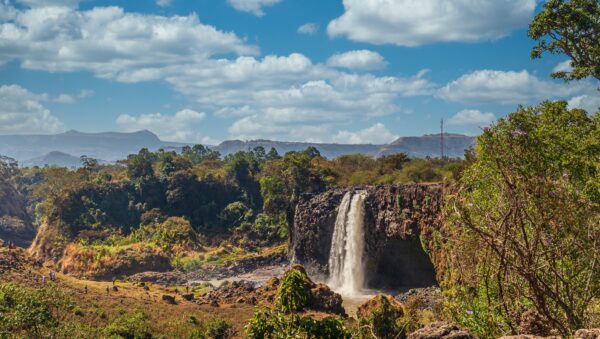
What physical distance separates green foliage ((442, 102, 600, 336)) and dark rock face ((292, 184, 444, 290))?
69.8ft

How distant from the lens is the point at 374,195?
150 ft

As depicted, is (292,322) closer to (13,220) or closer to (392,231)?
(392,231)

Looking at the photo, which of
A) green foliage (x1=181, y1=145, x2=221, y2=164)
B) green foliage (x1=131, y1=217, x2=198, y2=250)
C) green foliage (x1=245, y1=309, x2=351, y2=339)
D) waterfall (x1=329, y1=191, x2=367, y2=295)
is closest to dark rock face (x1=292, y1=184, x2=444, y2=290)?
waterfall (x1=329, y1=191, x2=367, y2=295)

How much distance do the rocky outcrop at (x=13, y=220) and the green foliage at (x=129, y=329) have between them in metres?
61.1

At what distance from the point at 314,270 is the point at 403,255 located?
419 inches

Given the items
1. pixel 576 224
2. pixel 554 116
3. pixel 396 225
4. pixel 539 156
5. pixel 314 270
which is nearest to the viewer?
pixel 576 224

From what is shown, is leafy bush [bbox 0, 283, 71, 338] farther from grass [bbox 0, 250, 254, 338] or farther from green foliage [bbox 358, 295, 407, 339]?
green foliage [bbox 358, 295, 407, 339]

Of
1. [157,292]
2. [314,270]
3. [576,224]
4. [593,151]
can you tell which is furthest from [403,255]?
[576,224]

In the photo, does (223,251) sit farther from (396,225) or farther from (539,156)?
(539,156)

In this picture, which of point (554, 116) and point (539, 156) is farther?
point (554, 116)

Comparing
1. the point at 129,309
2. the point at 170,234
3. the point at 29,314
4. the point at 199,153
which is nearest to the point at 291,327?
the point at 29,314

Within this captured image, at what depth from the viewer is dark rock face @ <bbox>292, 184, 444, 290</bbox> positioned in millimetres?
40688

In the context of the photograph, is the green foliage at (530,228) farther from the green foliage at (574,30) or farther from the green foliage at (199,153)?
the green foliage at (199,153)

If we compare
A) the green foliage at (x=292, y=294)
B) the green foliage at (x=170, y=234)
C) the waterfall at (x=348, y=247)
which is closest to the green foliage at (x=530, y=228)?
the green foliage at (x=292, y=294)
